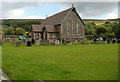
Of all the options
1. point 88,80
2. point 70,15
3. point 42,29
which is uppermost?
point 70,15

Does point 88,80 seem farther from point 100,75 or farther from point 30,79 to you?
point 30,79

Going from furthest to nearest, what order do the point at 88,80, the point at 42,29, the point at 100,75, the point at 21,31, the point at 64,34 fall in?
the point at 21,31 → the point at 42,29 → the point at 64,34 → the point at 100,75 → the point at 88,80

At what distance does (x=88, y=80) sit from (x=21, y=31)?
98.1 m

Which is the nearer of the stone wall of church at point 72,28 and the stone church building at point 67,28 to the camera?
the stone church building at point 67,28

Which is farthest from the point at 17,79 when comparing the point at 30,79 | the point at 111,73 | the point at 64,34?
the point at 64,34

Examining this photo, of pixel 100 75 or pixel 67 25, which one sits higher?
pixel 67 25

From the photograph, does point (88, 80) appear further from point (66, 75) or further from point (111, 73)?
point (111, 73)

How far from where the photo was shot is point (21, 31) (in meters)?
101

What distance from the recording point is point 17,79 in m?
6.67

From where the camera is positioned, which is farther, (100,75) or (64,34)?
(64,34)

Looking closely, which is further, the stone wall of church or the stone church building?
the stone wall of church

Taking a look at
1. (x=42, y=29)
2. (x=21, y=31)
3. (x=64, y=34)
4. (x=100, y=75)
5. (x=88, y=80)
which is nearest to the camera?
(x=88, y=80)

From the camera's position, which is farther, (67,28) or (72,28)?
(72,28)

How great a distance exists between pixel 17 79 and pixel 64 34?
4334 centimetres
